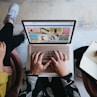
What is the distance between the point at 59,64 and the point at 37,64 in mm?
95

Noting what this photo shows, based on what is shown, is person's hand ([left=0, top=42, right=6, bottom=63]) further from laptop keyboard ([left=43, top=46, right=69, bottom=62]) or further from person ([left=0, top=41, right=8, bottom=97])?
laptop keyboard ([left=43, top=46, right=69, bottom=62])

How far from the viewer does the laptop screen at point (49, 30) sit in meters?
0.84

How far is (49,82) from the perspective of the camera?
3.05 feet

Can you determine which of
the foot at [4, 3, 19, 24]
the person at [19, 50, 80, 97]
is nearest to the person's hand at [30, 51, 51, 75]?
the person at [19, 50, 80, 97]

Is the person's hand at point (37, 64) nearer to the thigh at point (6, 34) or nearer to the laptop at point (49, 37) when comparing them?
the laptop at point (49, 37)

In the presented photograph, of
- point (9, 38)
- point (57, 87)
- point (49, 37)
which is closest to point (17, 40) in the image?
point (9, 38)

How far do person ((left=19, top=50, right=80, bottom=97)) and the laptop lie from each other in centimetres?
3

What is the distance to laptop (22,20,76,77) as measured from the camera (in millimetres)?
849

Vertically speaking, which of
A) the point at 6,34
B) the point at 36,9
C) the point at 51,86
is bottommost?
the point at 51,86

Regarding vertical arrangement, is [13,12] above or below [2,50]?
above

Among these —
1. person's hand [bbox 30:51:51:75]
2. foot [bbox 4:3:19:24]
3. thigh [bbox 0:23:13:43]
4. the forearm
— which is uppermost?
foot [bbox 4:3:19:24]

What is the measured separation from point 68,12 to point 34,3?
216 mm

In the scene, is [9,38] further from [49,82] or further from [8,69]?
[49,82]

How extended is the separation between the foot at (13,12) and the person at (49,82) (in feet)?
0.99
